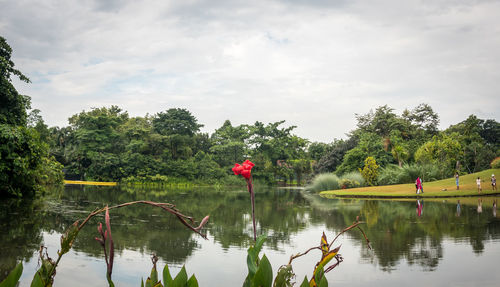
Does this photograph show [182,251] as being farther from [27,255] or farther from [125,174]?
[125,174]

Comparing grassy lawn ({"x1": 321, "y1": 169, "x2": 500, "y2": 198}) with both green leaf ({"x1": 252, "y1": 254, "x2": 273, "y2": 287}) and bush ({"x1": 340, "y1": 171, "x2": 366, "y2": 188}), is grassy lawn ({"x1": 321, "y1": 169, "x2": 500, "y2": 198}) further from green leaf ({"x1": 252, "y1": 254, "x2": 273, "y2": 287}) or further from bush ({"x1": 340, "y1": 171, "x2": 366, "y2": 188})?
green leaf ({"x1": 252, "y1": 254, "x2": 273, "y2": 287})

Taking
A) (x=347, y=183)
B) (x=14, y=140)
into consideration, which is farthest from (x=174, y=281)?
(x=347, y=183)

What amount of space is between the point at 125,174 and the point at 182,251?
2764cm

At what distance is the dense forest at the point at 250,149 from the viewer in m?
28.1

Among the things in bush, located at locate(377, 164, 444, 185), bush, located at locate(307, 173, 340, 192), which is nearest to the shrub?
bush, located at locate(307, 173, 340, 192)

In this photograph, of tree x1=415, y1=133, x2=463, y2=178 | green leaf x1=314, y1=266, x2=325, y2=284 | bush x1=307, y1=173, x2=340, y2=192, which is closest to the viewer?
green leaf x1=314, y1=266, x2=325, y2=284

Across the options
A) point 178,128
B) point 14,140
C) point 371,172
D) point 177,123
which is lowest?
point 371,172

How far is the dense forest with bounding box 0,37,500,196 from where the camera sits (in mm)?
28102

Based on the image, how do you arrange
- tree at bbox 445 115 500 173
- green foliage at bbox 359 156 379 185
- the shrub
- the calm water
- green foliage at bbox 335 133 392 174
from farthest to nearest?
green foliage at bbox 335 133 392 174
tree at bbox 445 115 500 173
green foliage at bbox 359 156 379 185
the shrub
the calm water

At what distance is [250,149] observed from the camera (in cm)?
3744

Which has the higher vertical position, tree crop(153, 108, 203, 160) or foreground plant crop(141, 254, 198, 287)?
tree crop(153, 108, 203, 160)

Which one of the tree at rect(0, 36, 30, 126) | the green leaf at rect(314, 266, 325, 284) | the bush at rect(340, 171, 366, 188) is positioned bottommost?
the bush at rect(340, 171, 366, 188)

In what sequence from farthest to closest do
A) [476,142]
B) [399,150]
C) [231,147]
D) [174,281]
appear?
1. [231,147]
2. [476,142]
3. [399,150]
4. [174,281]

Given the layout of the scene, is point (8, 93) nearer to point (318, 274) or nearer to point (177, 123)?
point (318, 274)
